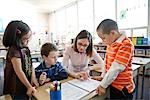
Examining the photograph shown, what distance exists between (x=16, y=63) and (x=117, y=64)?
731mm

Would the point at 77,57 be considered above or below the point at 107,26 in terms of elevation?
below

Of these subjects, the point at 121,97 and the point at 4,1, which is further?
the point at 4,1

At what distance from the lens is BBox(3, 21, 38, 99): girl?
1119 mm

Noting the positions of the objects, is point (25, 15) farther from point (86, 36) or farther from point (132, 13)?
point (86, 36)

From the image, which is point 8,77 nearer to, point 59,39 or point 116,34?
point 116,34

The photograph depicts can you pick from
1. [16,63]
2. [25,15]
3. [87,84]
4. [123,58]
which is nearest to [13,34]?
[16,63]

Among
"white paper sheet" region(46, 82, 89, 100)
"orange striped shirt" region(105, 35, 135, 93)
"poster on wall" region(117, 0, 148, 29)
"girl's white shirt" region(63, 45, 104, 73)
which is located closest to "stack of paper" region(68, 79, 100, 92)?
"white paper sheet" region(46, 82, 89, 100)

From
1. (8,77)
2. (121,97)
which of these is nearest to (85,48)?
(121,97)

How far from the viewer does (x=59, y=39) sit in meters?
7.61

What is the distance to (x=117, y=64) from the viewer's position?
1079mm

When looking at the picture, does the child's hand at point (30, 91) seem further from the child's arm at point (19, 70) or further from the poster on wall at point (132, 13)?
the poster on wall at point (132, 13)

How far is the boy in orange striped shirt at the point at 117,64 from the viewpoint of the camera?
3.56 ft

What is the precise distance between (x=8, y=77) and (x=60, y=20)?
7.06m

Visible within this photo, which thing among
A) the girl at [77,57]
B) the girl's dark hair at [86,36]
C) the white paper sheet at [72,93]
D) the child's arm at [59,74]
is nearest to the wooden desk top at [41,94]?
the white paper sheet at [72,93]
